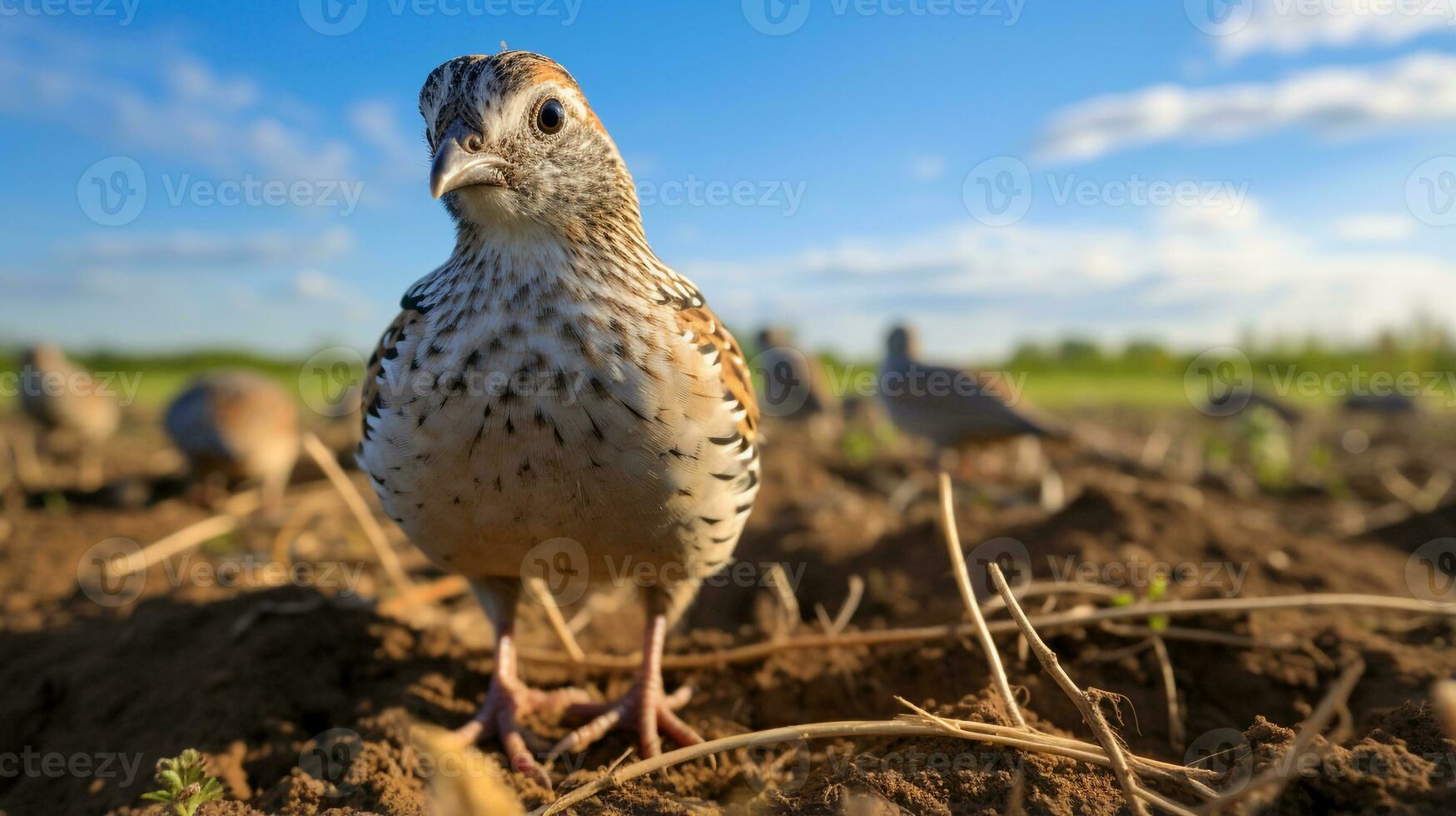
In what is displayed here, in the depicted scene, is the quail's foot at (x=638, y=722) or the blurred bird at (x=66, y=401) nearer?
the quail's foot at (x=638, y=722)

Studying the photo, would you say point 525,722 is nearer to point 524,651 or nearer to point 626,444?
point 524,651

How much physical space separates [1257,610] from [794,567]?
9.51 ft

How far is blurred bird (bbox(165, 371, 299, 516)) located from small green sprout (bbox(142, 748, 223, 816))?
6.22 metres

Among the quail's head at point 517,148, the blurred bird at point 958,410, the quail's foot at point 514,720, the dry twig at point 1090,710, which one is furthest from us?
the blurred bird at point 958,410

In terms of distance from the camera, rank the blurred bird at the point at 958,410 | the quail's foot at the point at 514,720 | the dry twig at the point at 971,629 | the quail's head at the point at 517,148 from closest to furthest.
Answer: the quail's head at the point at 517,148
the quail's foot at the point at 514,720
the dry twig at the point at 971,629
the blurred bird at the point at 958,410

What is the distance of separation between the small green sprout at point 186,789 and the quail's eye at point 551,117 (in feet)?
7.99

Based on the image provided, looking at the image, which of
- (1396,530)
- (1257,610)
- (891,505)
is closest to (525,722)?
(1257,610)

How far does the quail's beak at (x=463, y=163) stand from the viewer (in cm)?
280

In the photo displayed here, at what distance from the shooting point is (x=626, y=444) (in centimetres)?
288

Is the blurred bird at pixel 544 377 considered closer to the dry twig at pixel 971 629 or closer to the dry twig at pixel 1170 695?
the dry twig at pixel 971 629

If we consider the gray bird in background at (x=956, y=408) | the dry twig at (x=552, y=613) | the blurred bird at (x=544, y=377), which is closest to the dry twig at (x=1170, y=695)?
the blurred bird at (x=544, y=377)

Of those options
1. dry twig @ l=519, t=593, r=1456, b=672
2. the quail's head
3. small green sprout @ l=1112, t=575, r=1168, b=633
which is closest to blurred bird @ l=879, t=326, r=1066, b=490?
dry twig @ l=519, t=593, r=1456, b=672

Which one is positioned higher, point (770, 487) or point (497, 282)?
point (497, 282)

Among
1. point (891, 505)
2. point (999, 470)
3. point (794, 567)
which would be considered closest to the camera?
point (794, 567)
